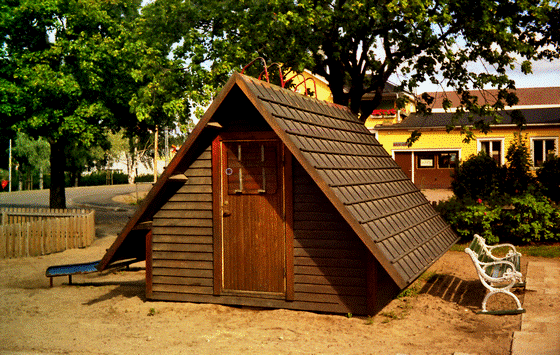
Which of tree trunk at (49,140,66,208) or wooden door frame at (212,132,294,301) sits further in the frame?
tree trunk at (49,140,66,208)

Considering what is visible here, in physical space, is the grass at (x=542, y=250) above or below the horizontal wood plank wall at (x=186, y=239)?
below

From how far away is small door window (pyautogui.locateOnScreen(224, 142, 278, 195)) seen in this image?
8992 millimetres

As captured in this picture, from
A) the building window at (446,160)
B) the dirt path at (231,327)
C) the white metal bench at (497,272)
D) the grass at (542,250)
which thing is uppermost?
the building window at (446,160)

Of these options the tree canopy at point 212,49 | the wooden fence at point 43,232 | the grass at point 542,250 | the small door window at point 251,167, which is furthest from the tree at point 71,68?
the grass at point 542,250

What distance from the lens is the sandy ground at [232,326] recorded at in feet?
23.4

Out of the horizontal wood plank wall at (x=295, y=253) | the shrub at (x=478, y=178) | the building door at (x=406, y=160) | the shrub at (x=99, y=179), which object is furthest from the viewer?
the shrub at (x=99, y=179)

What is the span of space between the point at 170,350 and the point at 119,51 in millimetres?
16704

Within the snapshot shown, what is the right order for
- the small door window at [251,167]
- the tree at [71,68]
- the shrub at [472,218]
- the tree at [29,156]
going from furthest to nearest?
1. the tree at [29,156]
2. the tree at [71,68]
3. the shrub at [472,218]
4. the small door window at [251,167]

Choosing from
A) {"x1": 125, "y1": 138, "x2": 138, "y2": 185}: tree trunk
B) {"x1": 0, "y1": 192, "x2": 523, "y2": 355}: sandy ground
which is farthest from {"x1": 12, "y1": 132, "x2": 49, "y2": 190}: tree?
{"x1": 0, "y1": 192, "x2": 523, "y2": 355}: sandy ground

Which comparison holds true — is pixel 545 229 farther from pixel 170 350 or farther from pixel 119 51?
pixel 119 51

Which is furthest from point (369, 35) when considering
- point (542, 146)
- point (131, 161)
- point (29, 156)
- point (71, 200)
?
point (131, 161)

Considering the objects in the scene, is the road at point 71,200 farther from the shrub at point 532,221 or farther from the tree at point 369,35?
the shrub at point 532,221

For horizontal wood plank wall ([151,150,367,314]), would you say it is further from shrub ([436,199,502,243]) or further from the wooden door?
shrub ([436,199,502,243])

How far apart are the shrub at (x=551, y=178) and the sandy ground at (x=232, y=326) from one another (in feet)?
26.3
